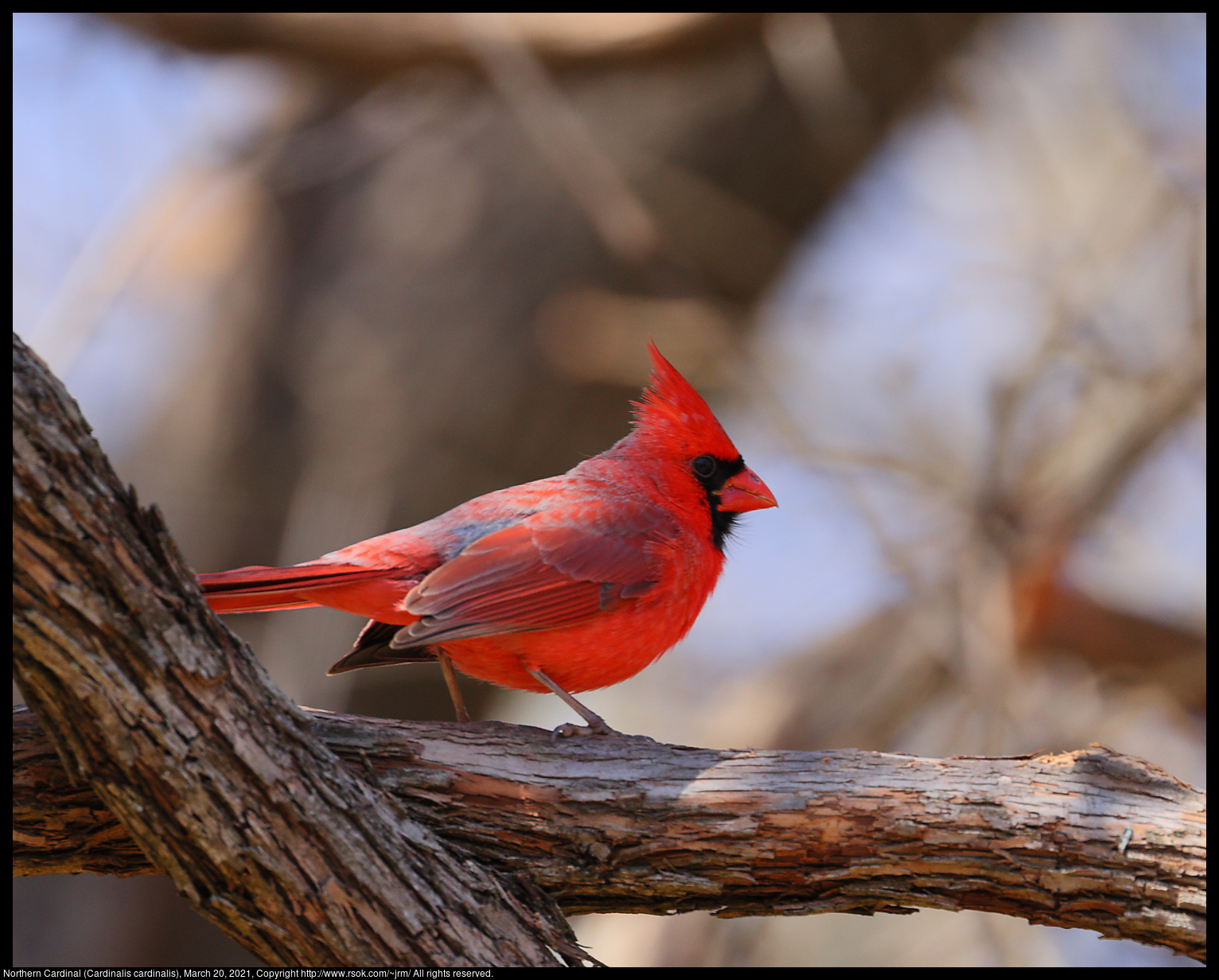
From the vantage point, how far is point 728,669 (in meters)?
6.13

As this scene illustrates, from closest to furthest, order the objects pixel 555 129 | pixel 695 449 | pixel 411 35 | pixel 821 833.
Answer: pixel 821 833 < pixel 695 449 < pixel 555 129 < pixel 411 35

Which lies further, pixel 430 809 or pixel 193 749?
pixel 430 809

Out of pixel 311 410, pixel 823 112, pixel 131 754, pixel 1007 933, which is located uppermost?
pixel 823 112

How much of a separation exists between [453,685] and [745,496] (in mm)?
958

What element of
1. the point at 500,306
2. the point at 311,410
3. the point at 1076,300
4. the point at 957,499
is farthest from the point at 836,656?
the point at 311,410

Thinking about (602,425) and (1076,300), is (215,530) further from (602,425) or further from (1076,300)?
(1076,300)

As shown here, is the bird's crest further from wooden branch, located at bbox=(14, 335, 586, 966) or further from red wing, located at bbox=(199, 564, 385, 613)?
wooden branch, located at bbox=(14, 335, 586, 966)

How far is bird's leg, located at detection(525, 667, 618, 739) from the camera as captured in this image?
6.90ft

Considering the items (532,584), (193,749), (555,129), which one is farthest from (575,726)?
(555,129)

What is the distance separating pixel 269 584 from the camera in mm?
2039

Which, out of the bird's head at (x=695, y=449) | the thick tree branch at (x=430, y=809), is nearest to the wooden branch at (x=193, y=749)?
the thick tree branch at (x=430, y=809)

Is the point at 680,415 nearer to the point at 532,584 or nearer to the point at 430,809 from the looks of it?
the point at 532,584

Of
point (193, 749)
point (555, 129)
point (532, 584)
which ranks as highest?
point (555, 129)

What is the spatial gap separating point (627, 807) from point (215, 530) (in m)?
3.15
